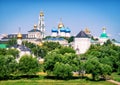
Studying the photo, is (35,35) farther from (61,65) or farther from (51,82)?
(51,82)

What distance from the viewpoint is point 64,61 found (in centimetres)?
4159

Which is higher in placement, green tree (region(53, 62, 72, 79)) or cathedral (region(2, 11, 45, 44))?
cathedral (region(2, 11, 45, 44))

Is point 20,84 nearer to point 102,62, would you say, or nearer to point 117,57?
point 102,62

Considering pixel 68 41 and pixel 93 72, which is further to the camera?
pixel 68 41

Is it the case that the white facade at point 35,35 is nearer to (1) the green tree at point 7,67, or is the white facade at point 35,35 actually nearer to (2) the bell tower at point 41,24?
(2) the bell tower at point 41,24

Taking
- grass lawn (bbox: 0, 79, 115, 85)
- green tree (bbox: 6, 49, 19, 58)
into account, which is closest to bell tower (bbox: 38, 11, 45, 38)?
green tree (bbox: 6, 49, 19, 58)

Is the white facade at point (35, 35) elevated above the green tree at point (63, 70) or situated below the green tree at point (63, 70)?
above

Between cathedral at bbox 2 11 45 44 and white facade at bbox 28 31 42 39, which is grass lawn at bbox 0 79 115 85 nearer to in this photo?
cathedral at bbox 2 11 45 44

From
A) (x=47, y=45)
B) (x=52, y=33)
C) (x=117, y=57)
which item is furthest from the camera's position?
(x=52, y=33)

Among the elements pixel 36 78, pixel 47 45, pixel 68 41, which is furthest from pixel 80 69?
pixel 68 41

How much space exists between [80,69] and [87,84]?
6362mm

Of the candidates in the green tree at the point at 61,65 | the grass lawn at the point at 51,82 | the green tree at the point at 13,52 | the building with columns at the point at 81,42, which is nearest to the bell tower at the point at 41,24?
the building with columns at the point at 81,42

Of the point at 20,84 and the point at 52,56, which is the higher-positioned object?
the point at 52,56

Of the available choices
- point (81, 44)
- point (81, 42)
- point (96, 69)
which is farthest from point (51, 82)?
point (81, 44)
